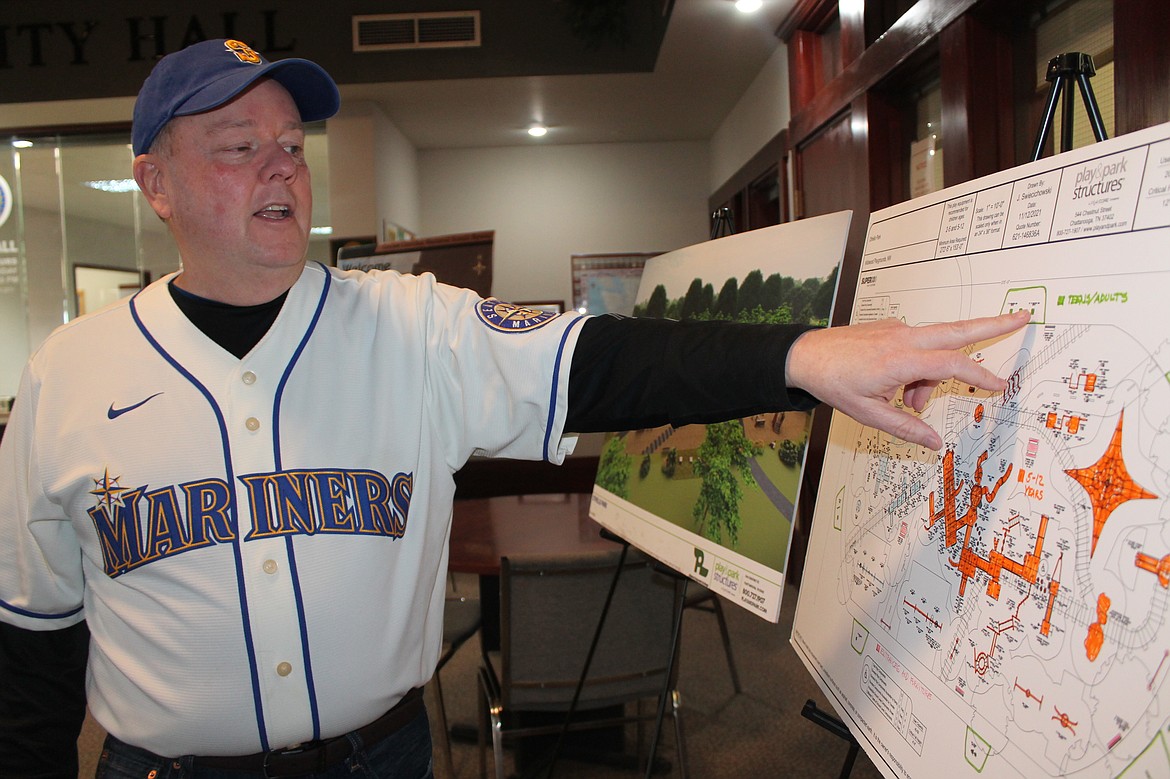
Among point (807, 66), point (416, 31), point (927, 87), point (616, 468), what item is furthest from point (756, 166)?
point (616, 468)

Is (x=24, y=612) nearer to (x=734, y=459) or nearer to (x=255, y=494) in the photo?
(x=255, y=494)

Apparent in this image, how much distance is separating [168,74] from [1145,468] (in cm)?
119

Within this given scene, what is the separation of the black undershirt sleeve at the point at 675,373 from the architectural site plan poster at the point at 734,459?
15.8 inches

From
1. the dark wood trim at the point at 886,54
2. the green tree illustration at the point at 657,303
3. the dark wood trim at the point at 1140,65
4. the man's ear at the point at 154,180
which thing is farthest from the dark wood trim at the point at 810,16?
the man's ear at the point at 154,180

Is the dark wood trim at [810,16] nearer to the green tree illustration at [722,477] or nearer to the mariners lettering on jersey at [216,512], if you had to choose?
the green tree illustration at [722,477]

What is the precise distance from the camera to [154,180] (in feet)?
3.56

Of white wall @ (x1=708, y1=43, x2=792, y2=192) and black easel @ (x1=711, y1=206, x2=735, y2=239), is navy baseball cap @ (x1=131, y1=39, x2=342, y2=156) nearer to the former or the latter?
black easel @ (x1=711, y1=206, x2=735, y2=239)

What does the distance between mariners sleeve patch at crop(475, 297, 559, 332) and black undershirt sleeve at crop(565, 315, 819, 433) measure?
71 mm

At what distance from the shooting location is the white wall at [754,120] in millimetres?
4215

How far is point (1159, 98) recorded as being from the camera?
1.44 metres

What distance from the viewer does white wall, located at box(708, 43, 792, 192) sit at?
421 cm

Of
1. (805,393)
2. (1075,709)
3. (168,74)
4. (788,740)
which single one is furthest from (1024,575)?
(788,740)

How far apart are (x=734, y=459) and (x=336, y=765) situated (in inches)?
32.8

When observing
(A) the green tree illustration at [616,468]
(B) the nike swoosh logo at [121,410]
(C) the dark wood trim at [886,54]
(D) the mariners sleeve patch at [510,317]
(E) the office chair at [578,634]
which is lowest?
(E) the office chair at [578,634]
